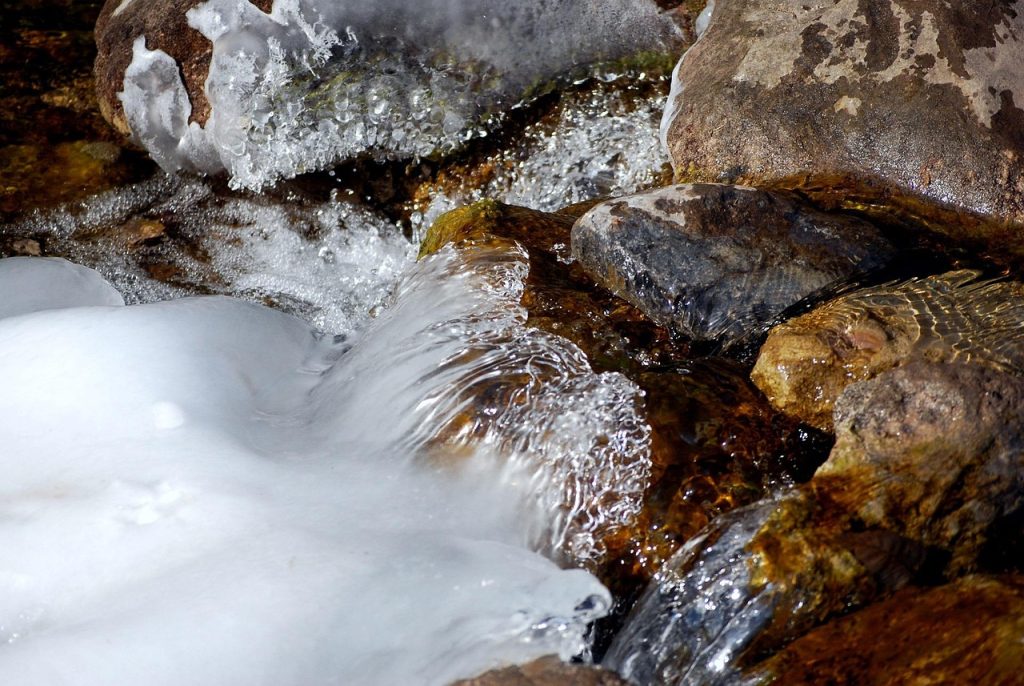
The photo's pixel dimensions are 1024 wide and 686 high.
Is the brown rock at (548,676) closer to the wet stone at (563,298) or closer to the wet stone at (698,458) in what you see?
the wet stone at (698,458)

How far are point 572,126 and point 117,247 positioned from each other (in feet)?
7.29

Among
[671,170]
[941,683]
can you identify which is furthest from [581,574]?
[671,170]

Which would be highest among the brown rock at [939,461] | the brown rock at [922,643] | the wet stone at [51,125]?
the wet stone at [51,125]

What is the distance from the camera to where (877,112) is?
3.57 meters

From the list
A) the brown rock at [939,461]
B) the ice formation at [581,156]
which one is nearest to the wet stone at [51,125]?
the ice formation at [581,156]

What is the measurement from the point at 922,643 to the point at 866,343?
1.03 m

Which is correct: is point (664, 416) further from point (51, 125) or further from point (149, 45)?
point (51, 125)

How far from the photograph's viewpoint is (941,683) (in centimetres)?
180

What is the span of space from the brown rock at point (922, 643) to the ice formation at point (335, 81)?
124 inches

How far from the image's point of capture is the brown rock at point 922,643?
5.96ft

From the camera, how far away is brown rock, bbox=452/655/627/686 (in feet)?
6.55

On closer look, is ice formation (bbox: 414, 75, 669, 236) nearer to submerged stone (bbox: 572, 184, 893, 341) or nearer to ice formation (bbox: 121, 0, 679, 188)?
ice formation (bbox: 121, 0, 679, 188)

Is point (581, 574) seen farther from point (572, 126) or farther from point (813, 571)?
point (572, 126)

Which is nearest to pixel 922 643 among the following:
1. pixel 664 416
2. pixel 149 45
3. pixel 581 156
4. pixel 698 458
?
pixel 698 458
